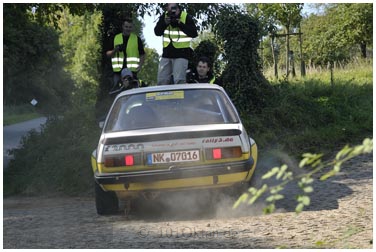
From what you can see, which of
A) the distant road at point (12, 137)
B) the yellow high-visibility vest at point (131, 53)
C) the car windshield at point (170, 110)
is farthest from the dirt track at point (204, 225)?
the distant road at point (12, 137)

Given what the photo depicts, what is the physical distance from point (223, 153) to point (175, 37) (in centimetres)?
530

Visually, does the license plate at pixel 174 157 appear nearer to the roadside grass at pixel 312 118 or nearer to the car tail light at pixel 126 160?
the car tail light at pixel 126 160

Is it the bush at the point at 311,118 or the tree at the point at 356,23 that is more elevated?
the tree at the point at 356,23

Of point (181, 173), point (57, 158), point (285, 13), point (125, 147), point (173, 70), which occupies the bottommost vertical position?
point (57, 158)

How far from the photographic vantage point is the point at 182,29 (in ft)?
42.3

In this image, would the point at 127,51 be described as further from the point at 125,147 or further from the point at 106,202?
the point at 125,147

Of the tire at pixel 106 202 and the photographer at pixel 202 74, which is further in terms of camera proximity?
the photographer at pixel 202 74

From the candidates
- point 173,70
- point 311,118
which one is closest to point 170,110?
point 173,70

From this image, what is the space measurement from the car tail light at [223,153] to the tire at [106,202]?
154cm

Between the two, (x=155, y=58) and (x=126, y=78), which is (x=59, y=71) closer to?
(x=155, y=58)

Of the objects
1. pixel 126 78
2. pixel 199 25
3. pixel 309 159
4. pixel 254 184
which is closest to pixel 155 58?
pixel 199 25

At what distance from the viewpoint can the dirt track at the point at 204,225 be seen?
7020 millimetres

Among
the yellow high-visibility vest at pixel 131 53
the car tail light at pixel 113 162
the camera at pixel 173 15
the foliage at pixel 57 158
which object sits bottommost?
the foliage at pixel 57 158

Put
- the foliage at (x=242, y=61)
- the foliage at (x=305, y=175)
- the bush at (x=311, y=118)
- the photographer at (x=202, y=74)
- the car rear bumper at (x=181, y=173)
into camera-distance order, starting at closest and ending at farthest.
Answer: the foliage at (x=305, y=175)
the car rear bumper at (x=181, y=173)
the photographer at (x=202, y=74)
the bush at (x=311, y=118)
the foliage at (x=242, y=61)
